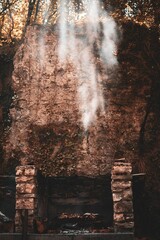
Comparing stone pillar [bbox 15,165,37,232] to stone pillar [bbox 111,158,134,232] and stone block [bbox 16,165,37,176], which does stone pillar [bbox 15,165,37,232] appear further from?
stone pillar [bbox 111,158,134,232]

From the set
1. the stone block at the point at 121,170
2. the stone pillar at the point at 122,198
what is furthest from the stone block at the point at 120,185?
the stone block at the point at 121,170

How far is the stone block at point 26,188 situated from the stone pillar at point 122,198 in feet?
8.24

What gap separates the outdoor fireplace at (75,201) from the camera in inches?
343

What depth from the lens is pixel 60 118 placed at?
38.5ft

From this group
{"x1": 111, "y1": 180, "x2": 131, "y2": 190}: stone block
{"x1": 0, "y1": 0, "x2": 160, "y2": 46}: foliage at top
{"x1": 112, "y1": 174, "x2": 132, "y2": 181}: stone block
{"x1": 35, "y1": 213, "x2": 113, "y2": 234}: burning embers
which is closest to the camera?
{"x1": 35, "y1": 213, "x2": 113, "y2": 234}: burning embers

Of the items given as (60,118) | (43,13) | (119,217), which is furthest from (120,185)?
(43,13)

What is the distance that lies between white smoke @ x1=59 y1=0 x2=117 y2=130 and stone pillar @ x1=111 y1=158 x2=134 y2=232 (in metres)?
2.84

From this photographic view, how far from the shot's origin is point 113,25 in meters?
13.8

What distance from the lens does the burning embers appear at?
29.0ft

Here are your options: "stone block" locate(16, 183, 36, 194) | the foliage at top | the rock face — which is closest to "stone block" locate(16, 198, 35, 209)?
"stone block" locate(16, 183, 36, 194)

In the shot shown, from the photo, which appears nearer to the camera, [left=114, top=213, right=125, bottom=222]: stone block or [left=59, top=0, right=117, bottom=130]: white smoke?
[left=114, top=213, right=125, bottom=222]: stone block

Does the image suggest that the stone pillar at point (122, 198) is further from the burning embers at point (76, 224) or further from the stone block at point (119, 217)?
the burning embers at point (76, 224)

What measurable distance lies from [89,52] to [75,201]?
6.50m

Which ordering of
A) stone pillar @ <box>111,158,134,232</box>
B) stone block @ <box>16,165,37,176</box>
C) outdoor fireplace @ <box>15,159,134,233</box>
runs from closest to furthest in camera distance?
stone pillar @ <box>111,158,134,232</box> → outdoor fireplace @ <box>15,159,134,233</box> → stone block @ <box>16,165,37,176</box>
